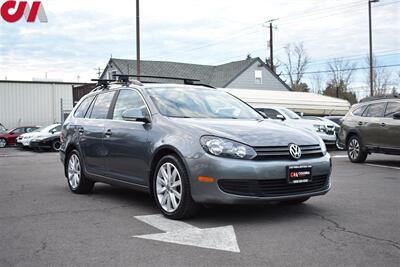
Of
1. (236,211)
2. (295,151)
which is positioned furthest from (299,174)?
(236,211)

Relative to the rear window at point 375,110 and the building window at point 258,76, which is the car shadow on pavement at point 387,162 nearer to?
the rear window at point 375,110

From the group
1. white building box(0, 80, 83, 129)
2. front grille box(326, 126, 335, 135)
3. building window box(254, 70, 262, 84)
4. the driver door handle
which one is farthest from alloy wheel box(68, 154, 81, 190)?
building window box(254, 70, 262, 84)

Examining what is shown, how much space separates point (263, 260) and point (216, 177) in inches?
51.8

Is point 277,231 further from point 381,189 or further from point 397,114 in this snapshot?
point 397,114

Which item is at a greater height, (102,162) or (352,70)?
(352,70)

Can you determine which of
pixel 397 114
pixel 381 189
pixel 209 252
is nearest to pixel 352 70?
pixel 397 114

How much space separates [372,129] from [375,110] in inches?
21.3

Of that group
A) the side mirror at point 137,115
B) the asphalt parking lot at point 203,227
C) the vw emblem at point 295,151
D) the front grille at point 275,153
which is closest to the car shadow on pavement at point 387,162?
the asphalt parking lot at point 203,227

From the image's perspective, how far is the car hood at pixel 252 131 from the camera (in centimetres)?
549

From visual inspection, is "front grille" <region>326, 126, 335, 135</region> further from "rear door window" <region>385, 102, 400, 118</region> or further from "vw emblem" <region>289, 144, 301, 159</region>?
"vw emblem" <region>289, 144, 301, 159</region>

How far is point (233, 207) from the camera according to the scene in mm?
6461

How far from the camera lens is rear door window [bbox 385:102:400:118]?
39.6 ft

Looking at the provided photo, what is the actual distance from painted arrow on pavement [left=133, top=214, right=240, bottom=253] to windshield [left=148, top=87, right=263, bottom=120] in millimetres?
1442

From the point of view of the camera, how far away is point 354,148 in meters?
13.2
